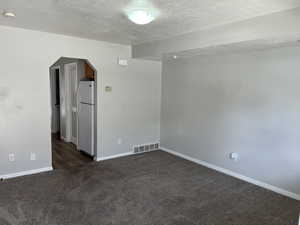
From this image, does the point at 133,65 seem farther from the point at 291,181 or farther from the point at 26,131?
the point at 291,181

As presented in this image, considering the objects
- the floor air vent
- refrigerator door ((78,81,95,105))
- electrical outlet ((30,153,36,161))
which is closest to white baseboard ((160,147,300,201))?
the floor air vent

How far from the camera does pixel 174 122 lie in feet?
16.6

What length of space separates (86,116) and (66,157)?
101 centimetres

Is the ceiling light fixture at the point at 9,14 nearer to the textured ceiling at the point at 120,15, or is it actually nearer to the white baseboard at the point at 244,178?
the textured ceiling at the point at 120,15

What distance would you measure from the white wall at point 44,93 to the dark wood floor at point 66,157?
0.38 m

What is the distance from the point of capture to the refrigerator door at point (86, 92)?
4.49 metres

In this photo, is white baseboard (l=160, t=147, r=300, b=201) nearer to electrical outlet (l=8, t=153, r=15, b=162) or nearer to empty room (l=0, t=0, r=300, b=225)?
empty room (l=0, t=0, r=300, b=225)

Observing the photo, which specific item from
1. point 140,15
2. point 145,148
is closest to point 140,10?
point 140,15

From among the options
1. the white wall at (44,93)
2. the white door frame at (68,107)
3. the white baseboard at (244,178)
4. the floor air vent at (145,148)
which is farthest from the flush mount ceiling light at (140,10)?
the white door frame at (68,107)

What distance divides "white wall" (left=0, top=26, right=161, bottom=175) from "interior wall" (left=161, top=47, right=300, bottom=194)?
1005 mm

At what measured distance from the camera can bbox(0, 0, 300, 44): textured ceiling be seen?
2285 millimetres

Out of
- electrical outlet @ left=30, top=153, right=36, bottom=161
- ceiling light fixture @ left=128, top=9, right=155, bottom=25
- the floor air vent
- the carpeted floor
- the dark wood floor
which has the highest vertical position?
ceiling light fixture @ left=128, top=9, right=155, bottom=25

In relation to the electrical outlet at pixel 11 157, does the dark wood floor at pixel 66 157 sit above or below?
below

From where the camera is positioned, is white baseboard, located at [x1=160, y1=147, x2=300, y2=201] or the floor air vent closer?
white baseboard, located at [x1=160, y1=147, x2=300, y2=201]
